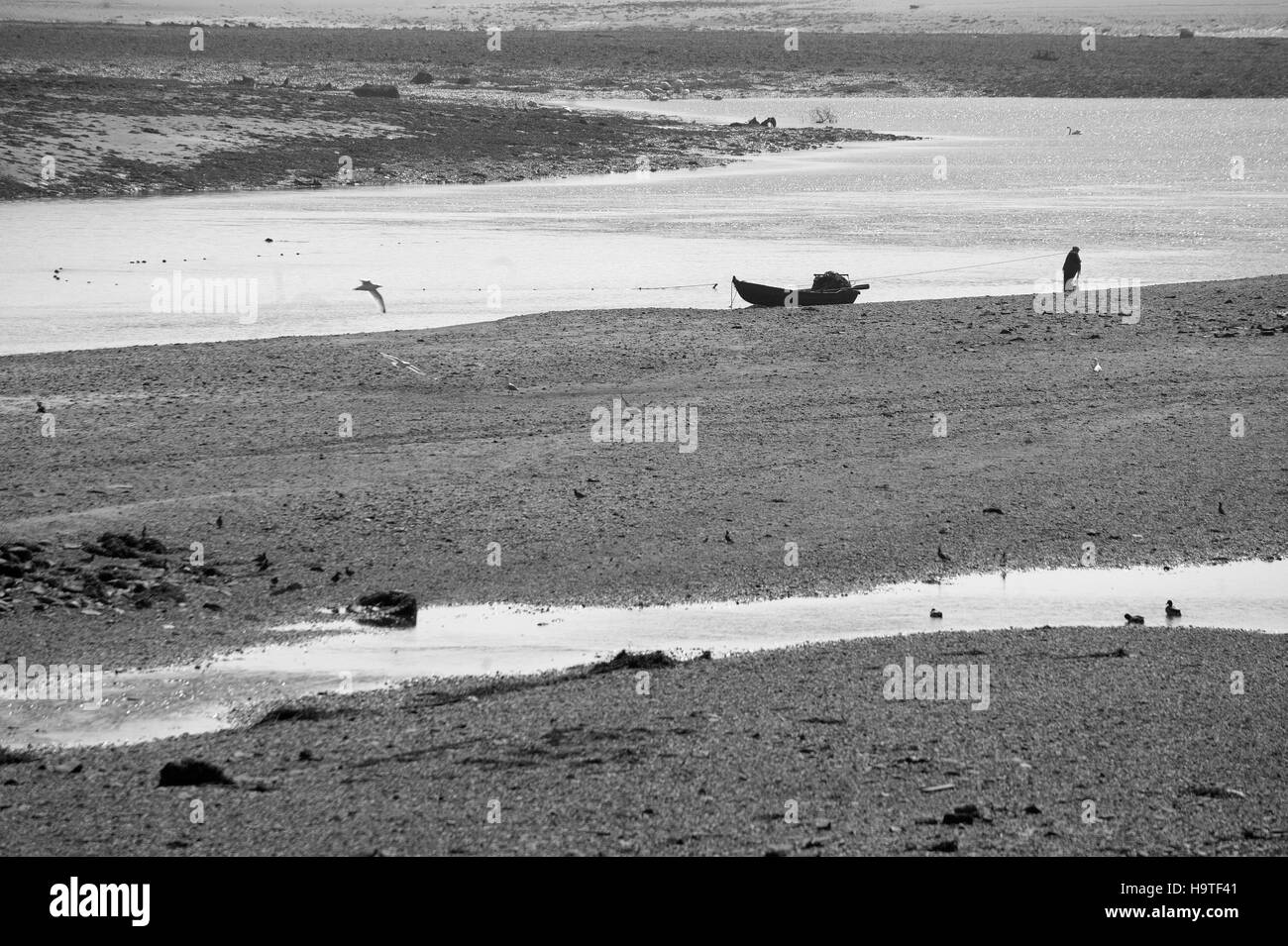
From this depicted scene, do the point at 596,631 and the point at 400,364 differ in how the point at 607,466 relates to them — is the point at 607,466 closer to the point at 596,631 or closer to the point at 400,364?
the point at 596,631

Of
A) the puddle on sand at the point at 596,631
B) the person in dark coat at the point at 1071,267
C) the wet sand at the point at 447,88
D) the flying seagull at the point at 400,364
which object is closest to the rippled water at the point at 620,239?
the person in dark coat at the point at 1071,267

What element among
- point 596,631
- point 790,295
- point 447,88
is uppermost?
point 447,88

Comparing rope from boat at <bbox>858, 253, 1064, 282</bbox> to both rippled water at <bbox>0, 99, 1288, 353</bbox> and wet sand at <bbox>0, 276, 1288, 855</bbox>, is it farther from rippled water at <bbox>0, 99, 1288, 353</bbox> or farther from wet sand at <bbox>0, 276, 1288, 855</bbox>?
wet sand at <bbox>0, 276, 1288, 855</bbox>

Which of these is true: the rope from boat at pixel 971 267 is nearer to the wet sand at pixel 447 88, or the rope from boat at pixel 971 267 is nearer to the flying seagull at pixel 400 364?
the flying seagull at pixel 400 364

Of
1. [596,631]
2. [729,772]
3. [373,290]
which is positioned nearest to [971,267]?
[373,290]

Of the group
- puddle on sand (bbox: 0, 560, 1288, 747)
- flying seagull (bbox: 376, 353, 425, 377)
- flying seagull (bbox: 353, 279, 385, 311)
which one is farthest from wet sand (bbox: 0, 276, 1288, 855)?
flying seagull (bbox: 353, 279, 385, 311)

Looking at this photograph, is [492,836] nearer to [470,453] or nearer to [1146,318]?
[470,453]
